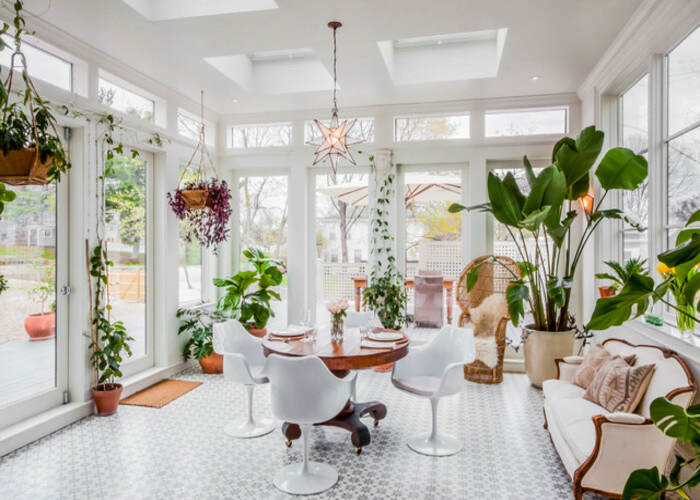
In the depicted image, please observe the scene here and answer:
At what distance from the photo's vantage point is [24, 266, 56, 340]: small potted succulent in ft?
11.4

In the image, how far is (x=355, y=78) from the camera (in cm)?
439

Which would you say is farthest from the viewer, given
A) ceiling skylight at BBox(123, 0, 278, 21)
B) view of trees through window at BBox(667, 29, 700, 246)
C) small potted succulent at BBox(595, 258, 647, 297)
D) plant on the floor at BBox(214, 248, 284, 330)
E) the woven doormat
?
plant on the floor at BBox(214, 248, 284, 330)

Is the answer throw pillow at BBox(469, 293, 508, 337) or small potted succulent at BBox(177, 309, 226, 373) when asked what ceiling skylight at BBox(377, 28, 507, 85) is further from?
small potted succulent at BBox(177, 309, 226, 373)

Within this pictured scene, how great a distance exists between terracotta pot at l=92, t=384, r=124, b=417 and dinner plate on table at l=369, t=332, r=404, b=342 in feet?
7.21

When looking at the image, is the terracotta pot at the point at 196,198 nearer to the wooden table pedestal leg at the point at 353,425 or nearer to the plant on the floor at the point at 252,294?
the plant on the floor at the point at 252,294

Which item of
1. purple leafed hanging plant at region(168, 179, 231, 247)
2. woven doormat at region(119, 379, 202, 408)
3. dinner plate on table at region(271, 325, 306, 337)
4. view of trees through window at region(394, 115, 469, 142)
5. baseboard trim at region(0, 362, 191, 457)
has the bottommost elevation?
woven doormat at region(119, 379, 202, 408)

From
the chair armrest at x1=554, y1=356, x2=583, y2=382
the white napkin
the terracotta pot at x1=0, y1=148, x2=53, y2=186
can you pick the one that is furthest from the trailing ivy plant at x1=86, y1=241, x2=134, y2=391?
the chair armrest at x1=554, y1=356, x2=583, y2=382

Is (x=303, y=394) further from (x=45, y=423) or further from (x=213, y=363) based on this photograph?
(x=213, y=363)

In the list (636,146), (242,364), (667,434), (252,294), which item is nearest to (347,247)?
(252,294)

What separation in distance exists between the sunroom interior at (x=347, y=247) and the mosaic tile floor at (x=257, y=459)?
24 mm

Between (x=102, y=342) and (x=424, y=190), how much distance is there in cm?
365

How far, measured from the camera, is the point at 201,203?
439 centimetres

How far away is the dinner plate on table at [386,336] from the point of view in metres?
3.25

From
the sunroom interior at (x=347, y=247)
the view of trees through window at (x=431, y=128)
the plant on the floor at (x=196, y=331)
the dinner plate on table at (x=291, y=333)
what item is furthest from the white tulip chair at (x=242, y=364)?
the view of trees through window at (x=431, y=128)
